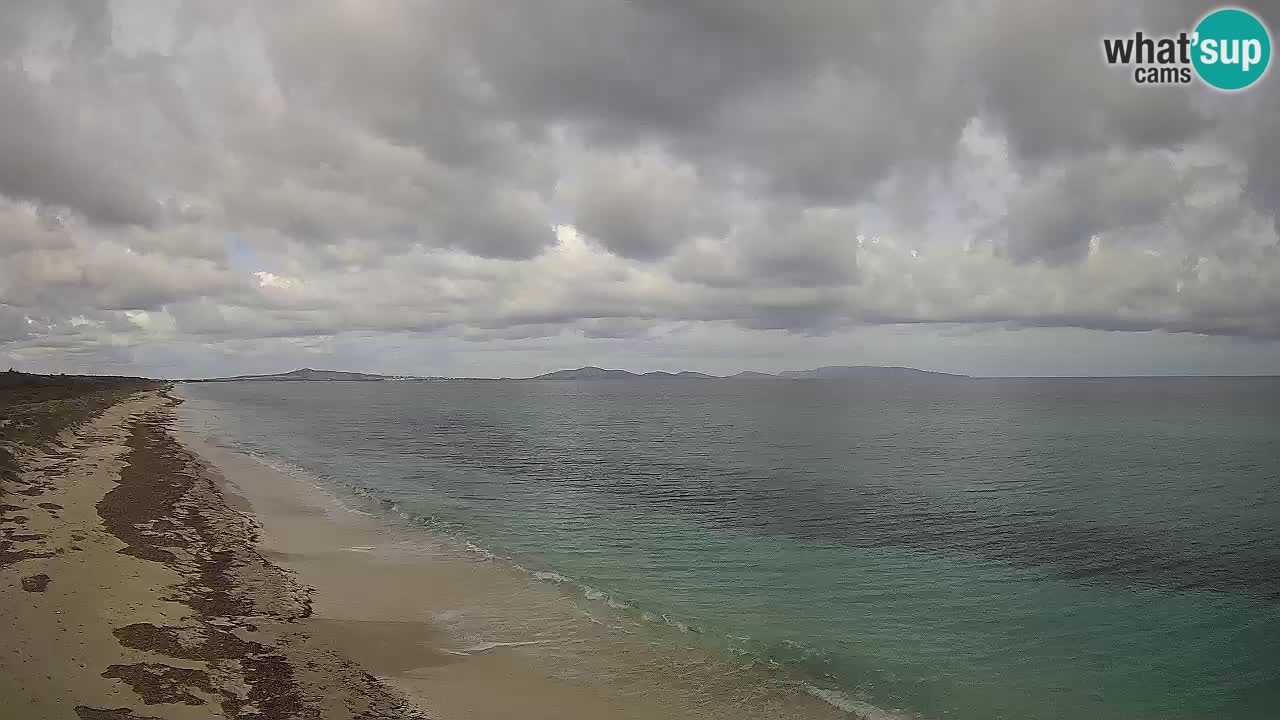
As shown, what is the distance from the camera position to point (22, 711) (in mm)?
11641

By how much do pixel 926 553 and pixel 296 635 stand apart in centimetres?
2385

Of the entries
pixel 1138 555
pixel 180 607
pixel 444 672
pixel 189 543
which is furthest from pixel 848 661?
pixel 189 543

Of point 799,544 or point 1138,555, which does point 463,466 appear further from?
point 1138,555

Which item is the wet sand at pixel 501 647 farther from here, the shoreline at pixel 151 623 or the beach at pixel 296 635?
the shoreline at pixel 151 623

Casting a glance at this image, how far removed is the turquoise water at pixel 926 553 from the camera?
58.1 feet

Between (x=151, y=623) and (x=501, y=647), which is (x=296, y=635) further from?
(x=501, y=647)

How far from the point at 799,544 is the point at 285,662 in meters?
21.1

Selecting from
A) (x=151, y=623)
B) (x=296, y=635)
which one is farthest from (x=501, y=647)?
(x=151, y=623)

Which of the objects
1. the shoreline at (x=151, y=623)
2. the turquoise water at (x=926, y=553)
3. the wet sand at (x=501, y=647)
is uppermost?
the shoreline at (x=151, y=623)

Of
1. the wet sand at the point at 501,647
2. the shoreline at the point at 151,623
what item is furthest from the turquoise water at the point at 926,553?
the shoreline at the point at 151,623

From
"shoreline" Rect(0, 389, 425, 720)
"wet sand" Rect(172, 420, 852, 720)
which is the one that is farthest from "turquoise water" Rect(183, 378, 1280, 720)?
"shoreline" Rect(0, 389, 425, 720)

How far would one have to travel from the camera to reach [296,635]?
1752cm

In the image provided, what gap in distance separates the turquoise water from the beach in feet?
8.47

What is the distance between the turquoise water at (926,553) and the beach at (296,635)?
8.47ft
